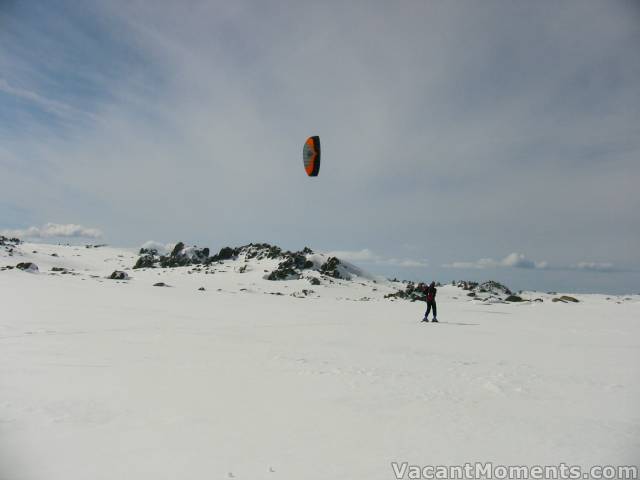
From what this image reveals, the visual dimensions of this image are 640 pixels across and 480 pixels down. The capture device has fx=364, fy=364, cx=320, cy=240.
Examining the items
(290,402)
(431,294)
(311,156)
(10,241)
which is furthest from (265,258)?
(10,241)

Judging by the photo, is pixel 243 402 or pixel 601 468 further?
pixel 243 402

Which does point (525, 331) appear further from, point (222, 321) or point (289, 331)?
point (222, 321)

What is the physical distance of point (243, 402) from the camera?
5910 mm

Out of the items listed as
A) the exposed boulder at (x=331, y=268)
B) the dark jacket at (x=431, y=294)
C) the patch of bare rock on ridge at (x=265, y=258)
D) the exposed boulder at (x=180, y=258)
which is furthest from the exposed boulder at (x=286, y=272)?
the dark jacket at (x=431, y=294)

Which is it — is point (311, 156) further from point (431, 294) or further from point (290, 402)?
point (290, 402)

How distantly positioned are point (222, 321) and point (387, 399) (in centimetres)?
1088

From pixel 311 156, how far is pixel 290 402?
1689cm

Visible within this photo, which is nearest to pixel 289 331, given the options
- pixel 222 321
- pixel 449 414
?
pixel 222 321

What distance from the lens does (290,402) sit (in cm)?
601

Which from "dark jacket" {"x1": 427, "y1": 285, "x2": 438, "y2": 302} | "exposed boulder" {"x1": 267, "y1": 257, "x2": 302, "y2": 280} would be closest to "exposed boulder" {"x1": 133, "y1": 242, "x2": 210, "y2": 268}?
"exposed boulder" {"x1": 267, "y1": 257, "x2": 302, "y2": 280}

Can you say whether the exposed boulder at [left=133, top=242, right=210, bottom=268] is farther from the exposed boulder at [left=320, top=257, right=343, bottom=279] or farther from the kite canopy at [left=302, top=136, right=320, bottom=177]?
the kite canopy at [left=302, top=136, right=320, bottom=177]

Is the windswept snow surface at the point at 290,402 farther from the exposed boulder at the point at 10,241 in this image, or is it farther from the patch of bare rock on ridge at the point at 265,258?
the exposed boulder at the point at 10,241

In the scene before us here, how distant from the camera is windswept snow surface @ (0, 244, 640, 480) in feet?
13.8

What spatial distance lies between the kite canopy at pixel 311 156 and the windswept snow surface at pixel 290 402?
415 inches
